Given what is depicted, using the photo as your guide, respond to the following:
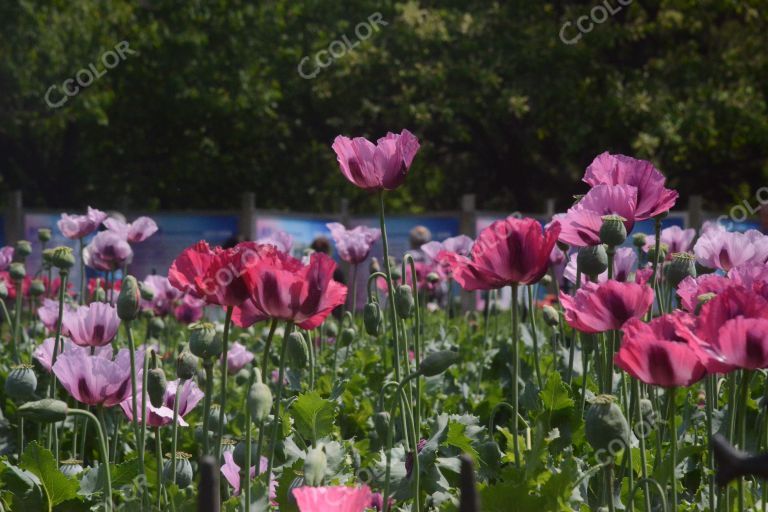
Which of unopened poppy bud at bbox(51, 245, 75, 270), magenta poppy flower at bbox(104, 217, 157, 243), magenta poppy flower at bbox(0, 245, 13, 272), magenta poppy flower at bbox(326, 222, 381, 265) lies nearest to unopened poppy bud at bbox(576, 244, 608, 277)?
unopened poppy bud at bbox(51, 245, 75, 270)

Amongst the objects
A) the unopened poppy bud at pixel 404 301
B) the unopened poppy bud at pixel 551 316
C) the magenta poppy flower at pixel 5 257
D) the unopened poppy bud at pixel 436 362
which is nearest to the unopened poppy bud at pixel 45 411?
the unopened poppy bud at pixel 436 362

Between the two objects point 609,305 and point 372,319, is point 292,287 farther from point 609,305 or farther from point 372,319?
point 372,319

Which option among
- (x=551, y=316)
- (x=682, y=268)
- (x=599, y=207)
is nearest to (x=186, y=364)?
(x=599, y=207)

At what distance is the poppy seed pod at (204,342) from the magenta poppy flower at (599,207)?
2.05ft

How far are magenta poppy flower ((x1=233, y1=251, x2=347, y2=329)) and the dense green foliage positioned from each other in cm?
1379

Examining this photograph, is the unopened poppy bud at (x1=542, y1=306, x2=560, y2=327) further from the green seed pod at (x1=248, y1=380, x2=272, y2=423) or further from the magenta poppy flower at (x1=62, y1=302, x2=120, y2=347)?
the green seed pod at (x1=248, y1=380, x2=272, y2=423)

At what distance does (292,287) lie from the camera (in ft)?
4.37

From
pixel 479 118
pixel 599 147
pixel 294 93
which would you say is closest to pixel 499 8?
pixel 479 118

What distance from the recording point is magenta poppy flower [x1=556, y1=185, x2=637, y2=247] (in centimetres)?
172

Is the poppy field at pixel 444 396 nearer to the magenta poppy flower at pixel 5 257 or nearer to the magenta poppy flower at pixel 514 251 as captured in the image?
the magenta poppy flower at pixel 514 251

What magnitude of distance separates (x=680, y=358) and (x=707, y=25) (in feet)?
56.3

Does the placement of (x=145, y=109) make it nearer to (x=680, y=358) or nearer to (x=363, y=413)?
(x=363, y=413)

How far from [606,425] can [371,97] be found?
55.5ft

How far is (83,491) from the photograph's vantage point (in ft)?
6.08
